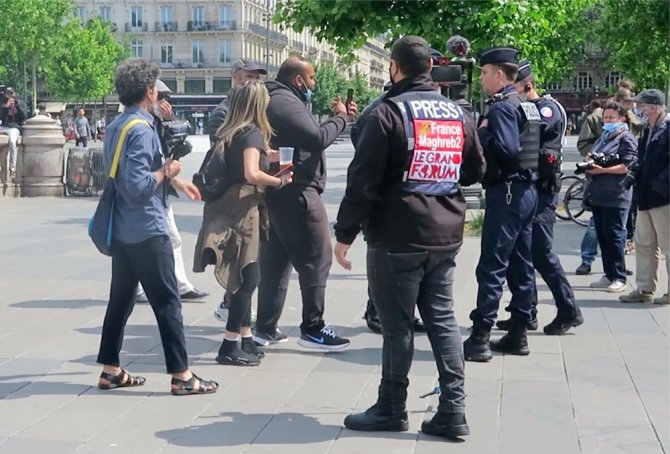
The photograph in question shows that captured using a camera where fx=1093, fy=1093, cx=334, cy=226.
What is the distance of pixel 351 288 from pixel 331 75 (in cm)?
8244

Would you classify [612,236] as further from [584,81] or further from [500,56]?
[584,81]

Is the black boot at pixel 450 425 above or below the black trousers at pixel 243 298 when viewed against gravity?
below

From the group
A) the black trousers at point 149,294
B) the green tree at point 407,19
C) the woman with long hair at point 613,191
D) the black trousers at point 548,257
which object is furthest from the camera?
the green tree at point 407,19

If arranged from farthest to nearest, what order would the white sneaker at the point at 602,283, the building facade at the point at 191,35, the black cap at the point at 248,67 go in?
the building facade at the point at 191,35
the white sneaker at the point at 602,283
the black cap at the point at 248,67

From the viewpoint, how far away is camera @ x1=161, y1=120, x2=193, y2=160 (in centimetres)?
627

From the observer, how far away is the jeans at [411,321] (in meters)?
5.39

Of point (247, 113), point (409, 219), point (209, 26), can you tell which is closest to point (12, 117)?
point (247, 113)

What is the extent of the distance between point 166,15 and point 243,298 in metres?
91.9

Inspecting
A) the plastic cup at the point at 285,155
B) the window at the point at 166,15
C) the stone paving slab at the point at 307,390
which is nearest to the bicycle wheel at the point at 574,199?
the stone paving slab at the point at 307,390

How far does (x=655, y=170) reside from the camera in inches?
366

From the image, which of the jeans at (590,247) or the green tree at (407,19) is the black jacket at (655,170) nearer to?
the jeans at (590,247)

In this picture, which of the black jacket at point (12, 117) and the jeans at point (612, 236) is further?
the black jacket at point (12, 117)

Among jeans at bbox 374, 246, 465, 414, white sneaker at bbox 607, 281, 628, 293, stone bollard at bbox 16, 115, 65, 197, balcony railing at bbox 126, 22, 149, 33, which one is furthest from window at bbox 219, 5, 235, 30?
jeans at bbox 374, 246, 465, 414

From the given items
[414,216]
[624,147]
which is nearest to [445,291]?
[414,216]
